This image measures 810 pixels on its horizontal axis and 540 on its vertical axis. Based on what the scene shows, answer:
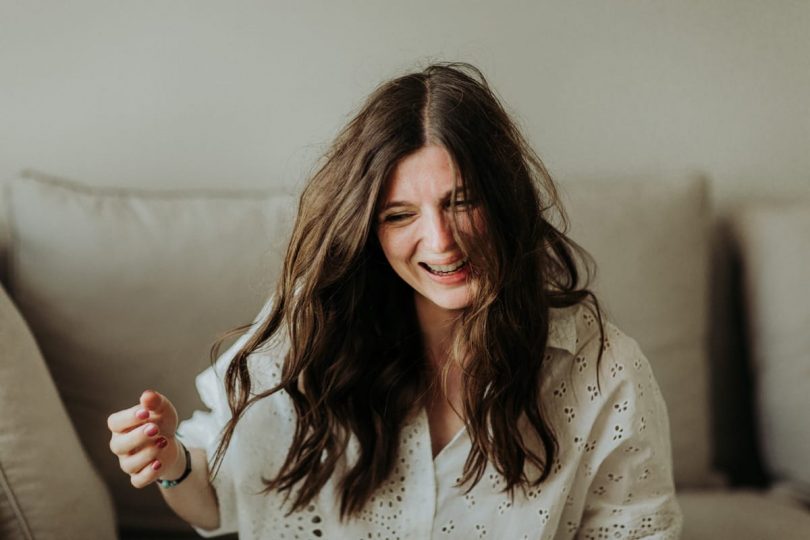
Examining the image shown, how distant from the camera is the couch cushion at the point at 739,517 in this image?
54.1 inches

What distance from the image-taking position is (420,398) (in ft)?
4.06

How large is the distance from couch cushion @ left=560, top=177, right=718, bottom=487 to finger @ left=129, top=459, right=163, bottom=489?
75 cm

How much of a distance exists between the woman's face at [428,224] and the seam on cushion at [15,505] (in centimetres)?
55

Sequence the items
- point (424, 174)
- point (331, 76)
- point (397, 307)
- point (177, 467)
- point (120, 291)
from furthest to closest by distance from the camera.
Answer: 1. point (331, 76)
2. point (120, 291)
3. point (397, 307)
4. point (177, 467)
5. point (424, 174)

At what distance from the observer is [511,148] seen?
1075 millimetres

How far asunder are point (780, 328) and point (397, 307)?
688 millimetres

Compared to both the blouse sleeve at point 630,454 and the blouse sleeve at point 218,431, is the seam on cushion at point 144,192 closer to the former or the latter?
the blouse sleeve at point 218,431

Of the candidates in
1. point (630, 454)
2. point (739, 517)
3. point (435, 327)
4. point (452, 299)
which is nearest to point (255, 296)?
point (435, 327)

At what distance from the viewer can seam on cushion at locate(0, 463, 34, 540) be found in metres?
1.11

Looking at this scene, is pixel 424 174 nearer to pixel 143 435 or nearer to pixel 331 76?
pixel 143 435

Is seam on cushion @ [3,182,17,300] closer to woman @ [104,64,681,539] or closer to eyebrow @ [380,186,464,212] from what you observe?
woman @ [104,64,681,539]

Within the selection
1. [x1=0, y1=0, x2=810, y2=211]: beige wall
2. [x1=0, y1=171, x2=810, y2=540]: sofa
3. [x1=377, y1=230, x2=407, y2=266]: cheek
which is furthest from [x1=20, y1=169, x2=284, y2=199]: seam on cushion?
[x1=377, y1=230, x2=407, y2=266]: cheek

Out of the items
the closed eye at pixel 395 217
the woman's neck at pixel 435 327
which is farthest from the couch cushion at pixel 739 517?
the closed eye at pixel 395 217

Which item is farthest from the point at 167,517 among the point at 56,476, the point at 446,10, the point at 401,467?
the point at 446,10
